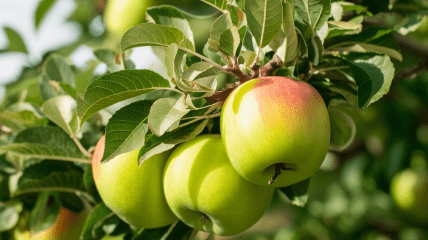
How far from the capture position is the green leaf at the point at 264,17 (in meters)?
0.55

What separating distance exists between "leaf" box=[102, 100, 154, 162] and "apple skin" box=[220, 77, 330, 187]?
16 cm

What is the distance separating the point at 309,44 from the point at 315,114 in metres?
0.17

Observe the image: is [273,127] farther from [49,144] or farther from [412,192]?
[412,192]

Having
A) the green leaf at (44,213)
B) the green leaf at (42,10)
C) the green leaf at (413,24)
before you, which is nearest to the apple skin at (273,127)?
the green leaf at (413,24)

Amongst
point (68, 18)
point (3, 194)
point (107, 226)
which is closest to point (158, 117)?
point (107, 226)

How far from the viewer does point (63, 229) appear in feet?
3.35

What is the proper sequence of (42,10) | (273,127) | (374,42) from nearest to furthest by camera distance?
(273,127), (374,42), (42,10)

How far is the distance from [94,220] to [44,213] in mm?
267

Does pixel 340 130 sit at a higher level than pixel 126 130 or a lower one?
lower

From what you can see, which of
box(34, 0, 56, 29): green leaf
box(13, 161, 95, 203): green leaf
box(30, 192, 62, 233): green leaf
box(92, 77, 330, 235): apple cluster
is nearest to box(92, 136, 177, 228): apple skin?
box(92, 77, 330, 235): apple cluster

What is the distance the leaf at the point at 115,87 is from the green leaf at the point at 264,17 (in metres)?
0.19

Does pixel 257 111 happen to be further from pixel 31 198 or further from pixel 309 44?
pixel 31 198

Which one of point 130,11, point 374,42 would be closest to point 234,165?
point 374,42

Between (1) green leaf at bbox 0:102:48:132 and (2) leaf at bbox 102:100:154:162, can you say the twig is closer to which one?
(2) leaf at bbox 102:100:154:162
